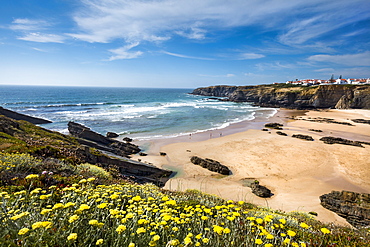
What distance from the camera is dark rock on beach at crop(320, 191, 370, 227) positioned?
36.8ft

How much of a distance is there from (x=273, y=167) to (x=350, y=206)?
335 inches

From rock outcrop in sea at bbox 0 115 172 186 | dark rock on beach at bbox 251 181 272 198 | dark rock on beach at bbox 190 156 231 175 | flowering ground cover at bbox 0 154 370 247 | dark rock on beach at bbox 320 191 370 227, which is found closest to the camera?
flowering ground cover at bbox 0 154 370 247

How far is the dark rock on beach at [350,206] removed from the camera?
11.2 metres

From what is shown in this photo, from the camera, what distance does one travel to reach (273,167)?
20438mm

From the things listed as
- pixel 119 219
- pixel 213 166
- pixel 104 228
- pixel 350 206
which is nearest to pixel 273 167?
pixel 213 166

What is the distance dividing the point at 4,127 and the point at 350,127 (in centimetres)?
5674

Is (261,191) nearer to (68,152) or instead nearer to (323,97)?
(68,152)

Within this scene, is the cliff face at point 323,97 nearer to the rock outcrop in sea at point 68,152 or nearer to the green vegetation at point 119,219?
the rock outcrop in sea at point 68,152

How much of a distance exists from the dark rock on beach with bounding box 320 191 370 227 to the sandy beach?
1.50 feet

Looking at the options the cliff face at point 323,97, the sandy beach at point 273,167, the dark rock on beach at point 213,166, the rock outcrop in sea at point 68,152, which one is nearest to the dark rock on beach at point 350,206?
the sandy beach at point 273,167

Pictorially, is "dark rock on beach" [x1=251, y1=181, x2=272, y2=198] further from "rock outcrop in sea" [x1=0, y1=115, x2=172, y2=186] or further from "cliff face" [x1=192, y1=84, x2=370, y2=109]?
"cliff face" [x1=192, y1=84, x2=370, y2=109]

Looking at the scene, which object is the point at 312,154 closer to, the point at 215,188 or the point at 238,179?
the point at 238,179

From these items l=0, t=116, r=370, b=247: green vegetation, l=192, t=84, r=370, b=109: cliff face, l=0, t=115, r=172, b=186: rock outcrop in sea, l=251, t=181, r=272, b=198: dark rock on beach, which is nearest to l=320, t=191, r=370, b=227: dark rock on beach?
l=251, t=181, r=272, b=198: dark rock on beach

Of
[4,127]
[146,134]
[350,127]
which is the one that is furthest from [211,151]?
[350,127]
